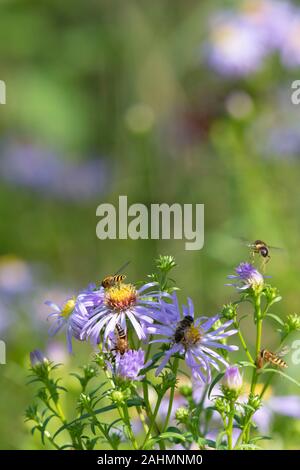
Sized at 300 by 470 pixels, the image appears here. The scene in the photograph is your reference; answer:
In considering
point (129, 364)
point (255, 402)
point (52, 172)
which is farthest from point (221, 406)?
point (52, 172)

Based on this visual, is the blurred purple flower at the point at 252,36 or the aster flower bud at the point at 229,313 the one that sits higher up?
the blurred purple flower at the point at 252,36

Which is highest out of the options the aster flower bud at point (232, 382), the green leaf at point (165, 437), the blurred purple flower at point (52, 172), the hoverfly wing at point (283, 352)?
the blurred purple flower at point (52, 172)

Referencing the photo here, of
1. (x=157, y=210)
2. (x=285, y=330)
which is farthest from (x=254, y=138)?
(x=285, y=330)

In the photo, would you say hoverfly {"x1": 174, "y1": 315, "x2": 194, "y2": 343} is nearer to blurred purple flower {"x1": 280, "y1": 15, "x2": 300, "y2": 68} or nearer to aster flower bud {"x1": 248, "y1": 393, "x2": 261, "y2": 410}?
aster flower bud {"x1": 248, "y1": 393, "x2": 261, "y2": 410}

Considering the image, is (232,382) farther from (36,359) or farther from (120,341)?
(36,359)

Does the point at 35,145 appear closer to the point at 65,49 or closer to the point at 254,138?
the point at 65,49

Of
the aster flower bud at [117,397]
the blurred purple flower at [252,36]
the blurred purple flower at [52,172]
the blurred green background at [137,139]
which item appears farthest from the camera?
the blurred purple flower at [52,172]

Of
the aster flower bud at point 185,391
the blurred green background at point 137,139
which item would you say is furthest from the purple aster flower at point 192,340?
the blurred green background at point 137,139

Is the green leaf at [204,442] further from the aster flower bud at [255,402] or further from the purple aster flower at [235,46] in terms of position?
the purple aster flower at [235,46]
